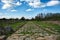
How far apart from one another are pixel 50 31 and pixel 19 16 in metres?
0.98

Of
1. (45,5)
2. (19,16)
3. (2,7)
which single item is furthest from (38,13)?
(2,7)

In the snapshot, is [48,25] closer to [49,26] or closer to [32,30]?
[49,26]

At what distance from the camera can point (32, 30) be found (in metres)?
3.76

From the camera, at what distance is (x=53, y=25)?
378 centimetres

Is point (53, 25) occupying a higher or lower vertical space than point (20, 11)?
lower

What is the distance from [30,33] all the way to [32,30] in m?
0.11

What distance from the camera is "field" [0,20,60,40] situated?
3.70 m

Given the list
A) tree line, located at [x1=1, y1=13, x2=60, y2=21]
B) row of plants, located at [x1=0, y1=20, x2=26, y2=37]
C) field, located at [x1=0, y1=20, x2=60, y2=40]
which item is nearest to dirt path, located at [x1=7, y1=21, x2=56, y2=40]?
field, located at [x1=0, y1=20, x2=60, y2=40]

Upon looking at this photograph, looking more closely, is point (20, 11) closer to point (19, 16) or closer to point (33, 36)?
point (19, 16)

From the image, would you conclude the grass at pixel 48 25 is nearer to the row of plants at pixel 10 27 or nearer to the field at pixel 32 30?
the field at pixel 32 30

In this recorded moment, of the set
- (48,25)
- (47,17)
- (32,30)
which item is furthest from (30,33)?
(47,17)

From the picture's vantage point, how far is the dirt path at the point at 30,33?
3.70 m

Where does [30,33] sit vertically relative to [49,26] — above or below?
below

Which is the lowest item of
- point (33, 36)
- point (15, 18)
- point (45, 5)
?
point (33, 36)
